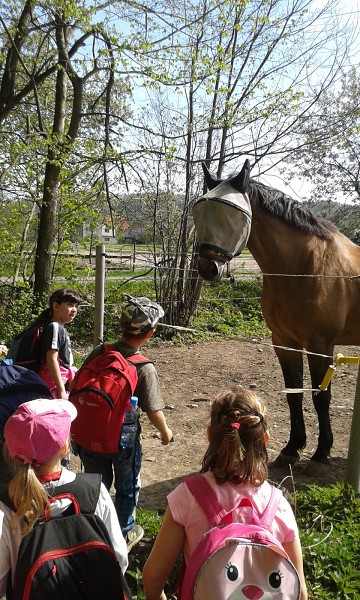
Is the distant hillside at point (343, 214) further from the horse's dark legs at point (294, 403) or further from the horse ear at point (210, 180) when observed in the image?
the horse ear at point (210, 180)

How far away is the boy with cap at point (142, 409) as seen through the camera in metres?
2.24

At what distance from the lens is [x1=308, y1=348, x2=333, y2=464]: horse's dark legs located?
3.56 m

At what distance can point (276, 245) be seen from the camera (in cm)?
354

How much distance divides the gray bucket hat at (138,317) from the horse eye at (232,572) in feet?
4.08

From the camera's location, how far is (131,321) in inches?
88.0

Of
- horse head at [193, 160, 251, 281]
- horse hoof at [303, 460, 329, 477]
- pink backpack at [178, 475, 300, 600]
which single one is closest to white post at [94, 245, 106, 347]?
horse head at [193, 160, 251, 281]

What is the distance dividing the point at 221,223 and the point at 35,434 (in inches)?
85.6

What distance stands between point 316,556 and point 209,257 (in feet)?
6.18

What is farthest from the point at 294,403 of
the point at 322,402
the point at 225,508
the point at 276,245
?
the point at 225,508

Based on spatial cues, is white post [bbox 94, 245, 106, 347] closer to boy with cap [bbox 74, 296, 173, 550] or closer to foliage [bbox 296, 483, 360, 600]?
boy with cap [bbox 74, 296, 173, 550]

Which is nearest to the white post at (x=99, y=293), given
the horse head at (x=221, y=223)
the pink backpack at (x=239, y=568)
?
the horse head at (x=221, y=223)

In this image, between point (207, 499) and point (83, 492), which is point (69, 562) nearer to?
point (83, 492)

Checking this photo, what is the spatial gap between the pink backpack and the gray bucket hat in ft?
3.77

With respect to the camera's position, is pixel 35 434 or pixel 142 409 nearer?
pixel 35 434
